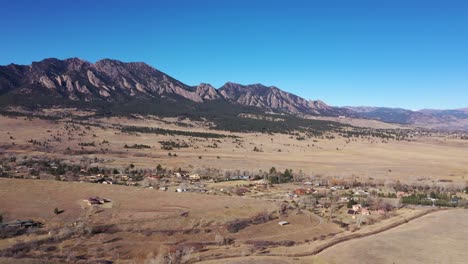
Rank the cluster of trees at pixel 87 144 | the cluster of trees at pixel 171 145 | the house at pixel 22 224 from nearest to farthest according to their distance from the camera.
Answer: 1. the house at pixel 22 224
2. the cluster of trees at pixel 87 144
3. the cluster of trees at pixel 171 145

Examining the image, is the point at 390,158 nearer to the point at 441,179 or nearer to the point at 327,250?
the point at 441,179

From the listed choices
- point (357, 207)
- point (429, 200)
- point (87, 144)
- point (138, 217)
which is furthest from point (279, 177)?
point (87, 144)

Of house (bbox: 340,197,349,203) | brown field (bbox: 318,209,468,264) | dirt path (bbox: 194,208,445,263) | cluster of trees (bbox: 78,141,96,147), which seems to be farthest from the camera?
cluster of trees (bbox: 78,141,96,147)

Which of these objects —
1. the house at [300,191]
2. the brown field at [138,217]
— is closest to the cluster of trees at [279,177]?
the house at [300,191]

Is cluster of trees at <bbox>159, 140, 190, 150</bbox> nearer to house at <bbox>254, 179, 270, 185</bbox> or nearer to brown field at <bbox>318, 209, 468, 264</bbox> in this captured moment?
house at <bbox>254, 179, 270, 185</bbox>

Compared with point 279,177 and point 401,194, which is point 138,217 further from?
point 401,194

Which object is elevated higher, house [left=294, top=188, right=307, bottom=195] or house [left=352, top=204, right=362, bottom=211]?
house [left=352, top=204, right=362, bottom=211]

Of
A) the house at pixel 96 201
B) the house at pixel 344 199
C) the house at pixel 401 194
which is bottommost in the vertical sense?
the house at pixel 344 199

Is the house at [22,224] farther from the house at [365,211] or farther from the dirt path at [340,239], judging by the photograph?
the house at [365,211]

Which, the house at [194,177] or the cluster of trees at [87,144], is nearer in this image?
the house at [194,177]

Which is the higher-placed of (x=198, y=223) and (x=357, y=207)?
(x=357, y=207)

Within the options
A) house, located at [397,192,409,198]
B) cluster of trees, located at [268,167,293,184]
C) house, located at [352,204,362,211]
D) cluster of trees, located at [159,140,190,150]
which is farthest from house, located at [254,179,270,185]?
cluster of trees, located at [159,140,190,150]
